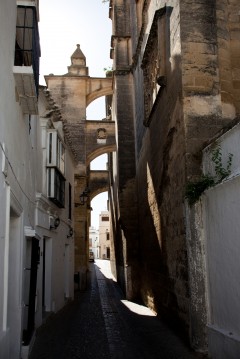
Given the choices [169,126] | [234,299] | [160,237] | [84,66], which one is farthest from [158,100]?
[84,66]

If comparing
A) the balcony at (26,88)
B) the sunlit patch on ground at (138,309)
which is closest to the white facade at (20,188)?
the balcony at (26,88)

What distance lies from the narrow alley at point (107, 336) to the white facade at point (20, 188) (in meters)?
0.44

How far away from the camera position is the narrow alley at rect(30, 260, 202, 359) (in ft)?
21.3

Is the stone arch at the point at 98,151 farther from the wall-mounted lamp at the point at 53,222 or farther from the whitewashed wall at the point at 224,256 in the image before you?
the whitewashed wall at the point at 224,256

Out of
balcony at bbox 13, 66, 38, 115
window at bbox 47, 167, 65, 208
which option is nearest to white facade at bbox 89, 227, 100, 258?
window at bbox 47, 167, 65, 208

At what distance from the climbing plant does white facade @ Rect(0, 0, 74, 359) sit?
2.65m

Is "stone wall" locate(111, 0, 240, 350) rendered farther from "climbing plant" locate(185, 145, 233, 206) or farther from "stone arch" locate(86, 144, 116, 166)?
"stone arch" locate(86, 144, 116, 166)

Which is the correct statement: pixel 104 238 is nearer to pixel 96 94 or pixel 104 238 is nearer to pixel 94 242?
pixel 94 242

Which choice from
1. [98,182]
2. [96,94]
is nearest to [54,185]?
[96,94]

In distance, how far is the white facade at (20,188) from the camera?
4.71 meters

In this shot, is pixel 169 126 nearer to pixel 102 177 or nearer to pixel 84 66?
pixel 84 66

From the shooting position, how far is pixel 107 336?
7953mm

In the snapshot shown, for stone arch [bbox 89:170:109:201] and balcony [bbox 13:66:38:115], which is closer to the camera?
balcony [bbox 13:66:38:115]

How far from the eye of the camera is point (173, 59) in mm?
7742
